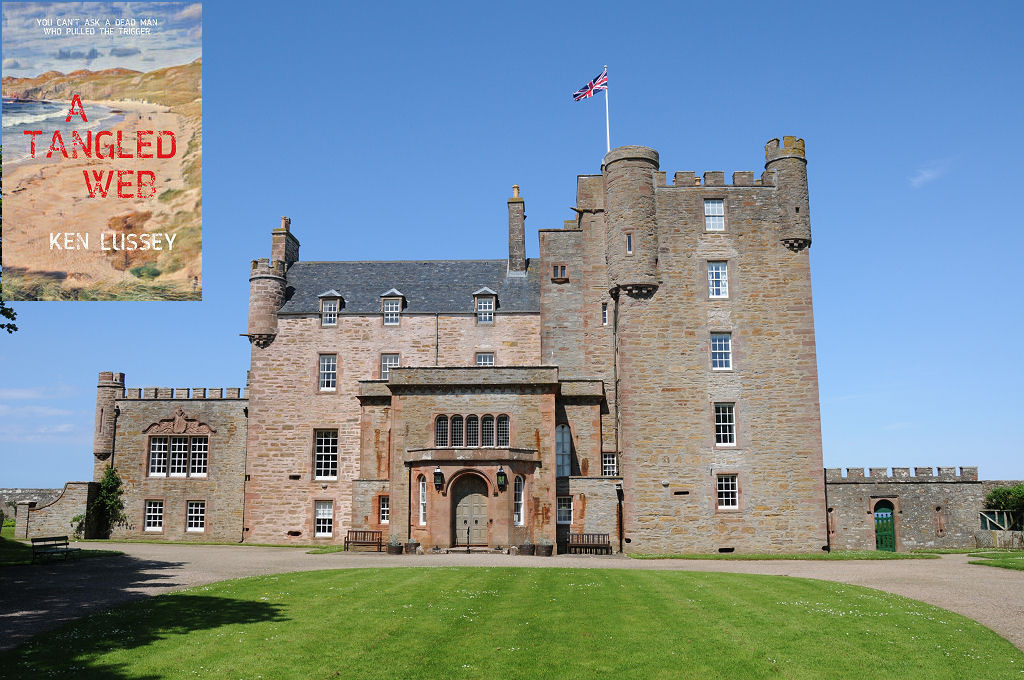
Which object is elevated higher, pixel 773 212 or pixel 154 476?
pixel 773 212

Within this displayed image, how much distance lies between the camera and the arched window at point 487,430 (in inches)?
1524

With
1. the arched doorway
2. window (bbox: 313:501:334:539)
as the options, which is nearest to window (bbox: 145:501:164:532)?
window (bbox: 313:501:334:539)

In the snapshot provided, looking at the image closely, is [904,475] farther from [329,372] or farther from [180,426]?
[180,426]

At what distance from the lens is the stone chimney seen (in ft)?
162

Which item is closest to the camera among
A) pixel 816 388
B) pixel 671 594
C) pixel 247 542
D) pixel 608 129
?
pixel 671 594

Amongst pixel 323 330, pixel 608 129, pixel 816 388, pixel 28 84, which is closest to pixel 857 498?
pixel 816 388

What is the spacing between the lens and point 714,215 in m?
40.9

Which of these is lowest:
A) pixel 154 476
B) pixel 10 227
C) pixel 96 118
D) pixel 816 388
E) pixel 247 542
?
pixel 247 542

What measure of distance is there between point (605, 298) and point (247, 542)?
23.7 metres

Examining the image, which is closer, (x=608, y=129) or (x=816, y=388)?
(x=816, y=388)

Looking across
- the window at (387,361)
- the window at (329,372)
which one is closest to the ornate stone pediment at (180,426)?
the window at (329,372)

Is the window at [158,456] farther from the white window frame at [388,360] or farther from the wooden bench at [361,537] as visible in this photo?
the wooden bench at [361,537]

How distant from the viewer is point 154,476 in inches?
1896

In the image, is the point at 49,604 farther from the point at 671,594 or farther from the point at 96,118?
the point at 671,594
